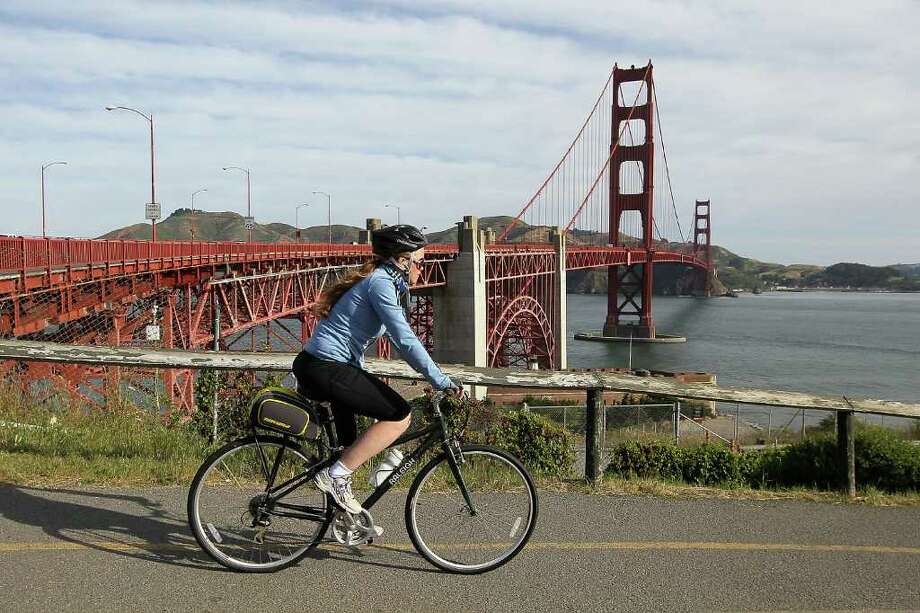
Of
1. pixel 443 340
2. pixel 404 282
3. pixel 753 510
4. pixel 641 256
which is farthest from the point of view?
pixel 641 256

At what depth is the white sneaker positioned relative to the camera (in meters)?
4.01

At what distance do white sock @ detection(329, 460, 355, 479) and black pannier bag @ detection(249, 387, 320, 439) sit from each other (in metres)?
0.19

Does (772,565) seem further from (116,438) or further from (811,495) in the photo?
(116,438)

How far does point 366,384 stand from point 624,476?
2903 mm

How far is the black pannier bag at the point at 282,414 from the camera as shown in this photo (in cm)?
393

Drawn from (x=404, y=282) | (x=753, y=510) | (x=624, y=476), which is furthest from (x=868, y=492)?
(x=404, y=282)

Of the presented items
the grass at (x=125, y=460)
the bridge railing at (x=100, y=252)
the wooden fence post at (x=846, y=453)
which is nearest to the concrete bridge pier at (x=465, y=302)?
the bridge railing at (x=100, y=252)

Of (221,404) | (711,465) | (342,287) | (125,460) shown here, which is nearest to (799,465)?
(711,465)

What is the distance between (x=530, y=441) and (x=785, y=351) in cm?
7486

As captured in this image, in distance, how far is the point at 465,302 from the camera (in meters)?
42.1

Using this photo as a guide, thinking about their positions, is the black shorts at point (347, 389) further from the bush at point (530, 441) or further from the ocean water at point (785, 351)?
the ocean water at point (785, 351)

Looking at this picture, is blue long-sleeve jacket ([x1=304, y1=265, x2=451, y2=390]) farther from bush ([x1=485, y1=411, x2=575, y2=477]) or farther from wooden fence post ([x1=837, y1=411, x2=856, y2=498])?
wooden fence post ([x1=837, y1=411, x2=856, y2=498])

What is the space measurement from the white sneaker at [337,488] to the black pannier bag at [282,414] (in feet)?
0.71

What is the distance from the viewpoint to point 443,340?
4281cm
